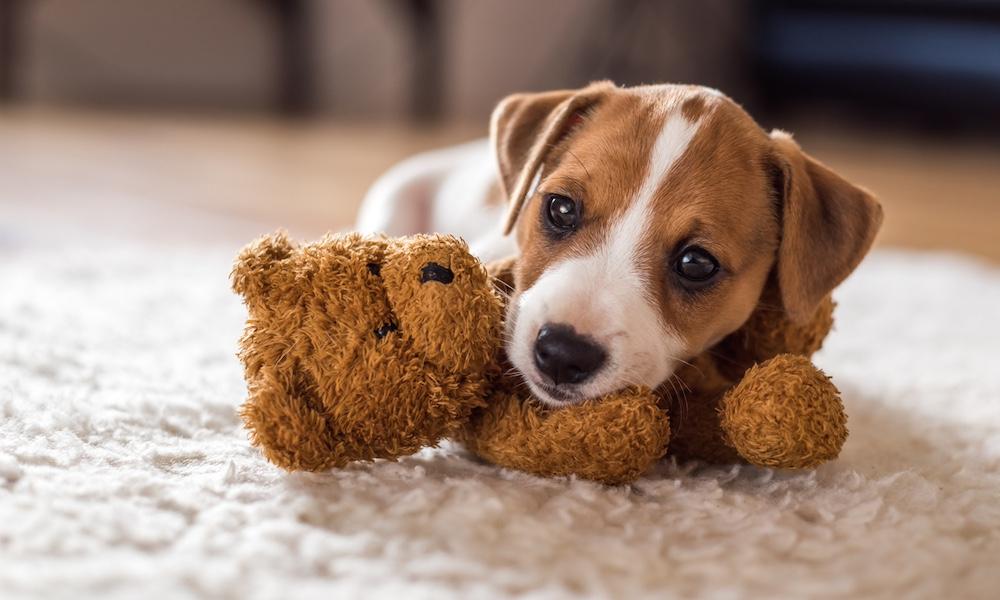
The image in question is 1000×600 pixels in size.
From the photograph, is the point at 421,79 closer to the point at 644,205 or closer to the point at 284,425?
the point at 644,205

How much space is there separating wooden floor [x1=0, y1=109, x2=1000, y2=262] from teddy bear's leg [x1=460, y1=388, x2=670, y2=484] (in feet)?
8.61

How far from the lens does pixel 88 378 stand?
2.17 metres

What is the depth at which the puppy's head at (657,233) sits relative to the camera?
179cm

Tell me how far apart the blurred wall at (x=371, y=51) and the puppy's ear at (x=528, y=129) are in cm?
677

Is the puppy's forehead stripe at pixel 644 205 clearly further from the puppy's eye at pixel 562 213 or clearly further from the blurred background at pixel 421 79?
the blurred background at pixel 421 79

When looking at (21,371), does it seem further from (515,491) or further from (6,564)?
(515,491)

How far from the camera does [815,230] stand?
2.09m

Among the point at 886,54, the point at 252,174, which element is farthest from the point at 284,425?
the point at 886,54

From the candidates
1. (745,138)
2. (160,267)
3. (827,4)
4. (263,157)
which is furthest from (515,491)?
(827,4)

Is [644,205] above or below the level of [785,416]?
Answer: above

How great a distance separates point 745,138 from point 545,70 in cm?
789

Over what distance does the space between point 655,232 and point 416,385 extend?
1.82 ft

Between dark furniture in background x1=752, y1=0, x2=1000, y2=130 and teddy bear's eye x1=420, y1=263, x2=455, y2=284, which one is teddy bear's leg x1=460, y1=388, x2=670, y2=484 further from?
dark furniture in background x1=752, y1=0, x2=1000, y2=130

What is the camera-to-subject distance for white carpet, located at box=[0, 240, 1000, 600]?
4.53ft
